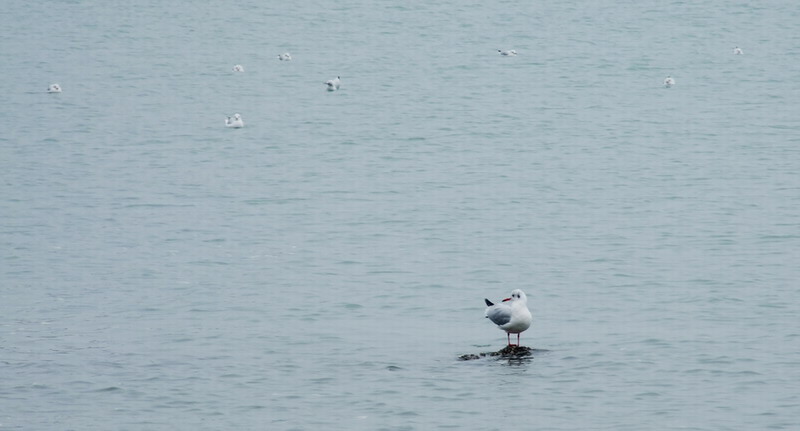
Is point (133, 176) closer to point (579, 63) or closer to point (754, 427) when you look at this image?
point (754, 427)

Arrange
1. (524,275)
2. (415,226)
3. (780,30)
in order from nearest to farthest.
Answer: (524,275) < (415,226) < (780,30)

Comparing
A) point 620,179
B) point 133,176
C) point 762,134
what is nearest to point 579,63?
point 762,134

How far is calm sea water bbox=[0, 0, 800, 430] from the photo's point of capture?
22.7 metres

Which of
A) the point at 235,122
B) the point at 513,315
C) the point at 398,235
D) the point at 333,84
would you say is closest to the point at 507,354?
the point at 513,315

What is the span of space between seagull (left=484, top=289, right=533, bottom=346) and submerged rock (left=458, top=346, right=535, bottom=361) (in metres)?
0.18

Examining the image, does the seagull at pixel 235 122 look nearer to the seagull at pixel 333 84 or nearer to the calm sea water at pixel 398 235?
the calm sea water at pixel 398 235

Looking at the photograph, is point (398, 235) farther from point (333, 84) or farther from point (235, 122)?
point (333, 84)

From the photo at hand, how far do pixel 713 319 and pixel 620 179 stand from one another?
17.6 meters

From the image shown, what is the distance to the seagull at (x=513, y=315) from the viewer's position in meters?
24.3

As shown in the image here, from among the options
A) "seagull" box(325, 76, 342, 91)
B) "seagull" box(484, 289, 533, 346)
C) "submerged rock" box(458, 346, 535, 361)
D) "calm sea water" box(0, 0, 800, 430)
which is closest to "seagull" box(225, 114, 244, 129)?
"calm sea water" box(0, 0, 800, 430)

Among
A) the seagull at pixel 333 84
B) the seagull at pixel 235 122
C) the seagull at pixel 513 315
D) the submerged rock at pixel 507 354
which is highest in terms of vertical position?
the seagull at pixel 333 84

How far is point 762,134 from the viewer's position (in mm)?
51938

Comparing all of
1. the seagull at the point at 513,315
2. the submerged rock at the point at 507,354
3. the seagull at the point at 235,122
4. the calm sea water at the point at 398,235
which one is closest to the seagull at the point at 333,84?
the calm sea water at the point at 398,235

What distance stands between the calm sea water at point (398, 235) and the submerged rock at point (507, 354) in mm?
335
